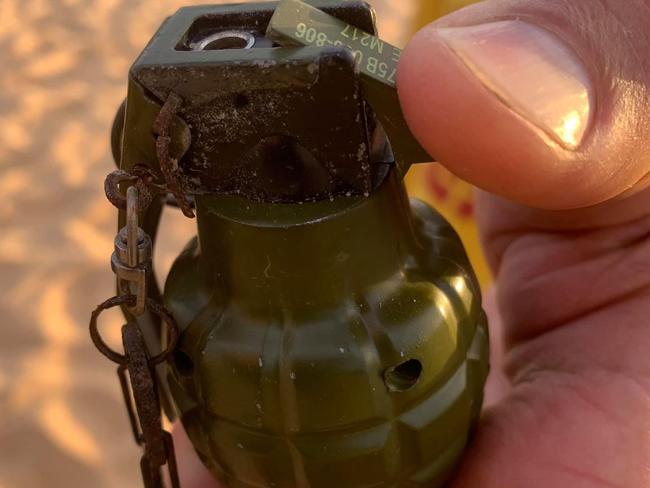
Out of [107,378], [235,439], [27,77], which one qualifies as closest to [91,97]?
[27,77]

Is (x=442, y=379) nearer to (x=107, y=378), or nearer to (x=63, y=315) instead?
(x=107, y=378)

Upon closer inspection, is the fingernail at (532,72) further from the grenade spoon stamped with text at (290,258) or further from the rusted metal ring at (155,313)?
the rusted metal ring at (155,313)

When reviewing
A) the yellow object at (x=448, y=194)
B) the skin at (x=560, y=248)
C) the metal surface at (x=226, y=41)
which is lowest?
the yellow object at (x=448, y=194)

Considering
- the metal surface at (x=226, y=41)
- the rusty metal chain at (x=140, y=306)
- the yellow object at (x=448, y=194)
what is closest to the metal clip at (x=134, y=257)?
the rusty metal chain at (x=140, y=306)

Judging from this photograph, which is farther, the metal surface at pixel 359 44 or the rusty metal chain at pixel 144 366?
the rusty metal chain at pixel 144 366

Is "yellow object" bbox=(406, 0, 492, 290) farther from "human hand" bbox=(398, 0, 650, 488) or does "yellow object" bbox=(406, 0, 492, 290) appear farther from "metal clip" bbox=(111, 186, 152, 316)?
"metal clip" bbox=(111, 186, 152, 316)

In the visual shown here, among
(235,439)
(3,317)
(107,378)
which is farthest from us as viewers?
(3,317)

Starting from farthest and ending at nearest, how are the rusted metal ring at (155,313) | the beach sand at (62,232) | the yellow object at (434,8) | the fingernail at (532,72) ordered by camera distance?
the beach sand at (62,232)
the yellow object at (434,8)
the rusted metal ring at (155,313)
the fingernail at (532,72)
